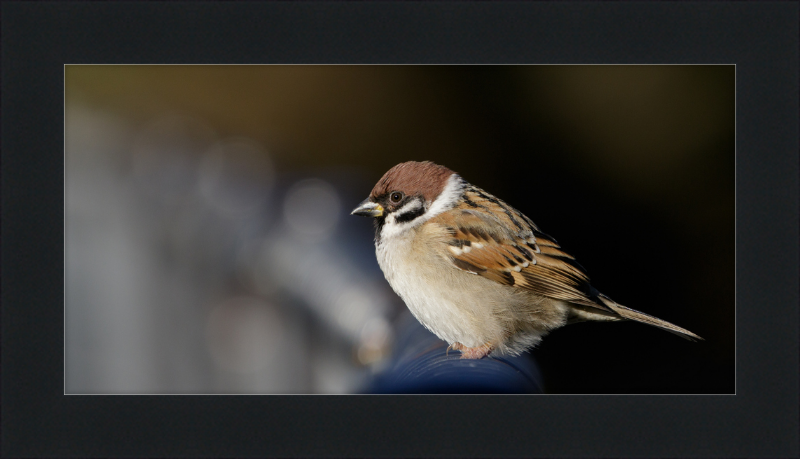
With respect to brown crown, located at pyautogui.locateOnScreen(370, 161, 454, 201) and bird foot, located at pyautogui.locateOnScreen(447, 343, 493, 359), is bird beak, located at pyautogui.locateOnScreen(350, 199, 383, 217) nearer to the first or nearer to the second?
brown crown, located at pyautogui.locateOnScreen(370, 161, 454, 201)

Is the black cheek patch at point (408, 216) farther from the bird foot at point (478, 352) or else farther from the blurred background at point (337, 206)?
the bird foot at point (478, 352)

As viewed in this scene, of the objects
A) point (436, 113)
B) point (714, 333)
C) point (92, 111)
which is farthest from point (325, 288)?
point (714, 333)

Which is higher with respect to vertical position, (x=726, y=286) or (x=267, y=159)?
(x=267, y=159)

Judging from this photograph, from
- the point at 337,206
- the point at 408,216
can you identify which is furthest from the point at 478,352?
the point at 337,206

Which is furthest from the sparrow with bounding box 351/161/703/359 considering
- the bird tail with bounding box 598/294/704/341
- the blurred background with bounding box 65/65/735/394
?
the blurred background with bounding box 65/65/735/394

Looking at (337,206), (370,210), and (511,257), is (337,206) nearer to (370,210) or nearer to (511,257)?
(370,210)

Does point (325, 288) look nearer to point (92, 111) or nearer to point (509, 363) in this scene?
point (509, 363)

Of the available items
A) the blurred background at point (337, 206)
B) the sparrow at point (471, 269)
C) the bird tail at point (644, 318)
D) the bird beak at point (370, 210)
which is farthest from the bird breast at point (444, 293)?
the bird tail at point (644, 318)
